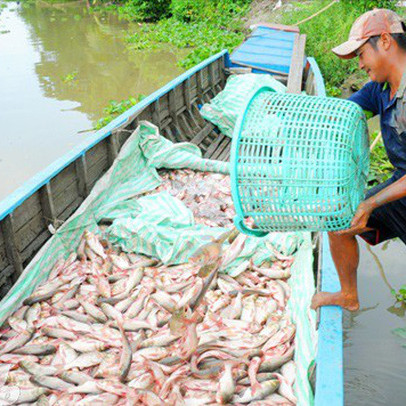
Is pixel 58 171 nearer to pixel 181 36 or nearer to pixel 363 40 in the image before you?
pixel 363 40

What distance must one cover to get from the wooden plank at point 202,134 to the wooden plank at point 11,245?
3416mm

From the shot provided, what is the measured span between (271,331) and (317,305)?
550 millimetres

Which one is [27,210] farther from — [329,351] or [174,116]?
[174,116]

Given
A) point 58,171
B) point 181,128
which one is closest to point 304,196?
point 58,171

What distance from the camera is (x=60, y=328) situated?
346 cm

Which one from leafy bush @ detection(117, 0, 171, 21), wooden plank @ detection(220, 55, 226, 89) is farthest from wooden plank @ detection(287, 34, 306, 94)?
leafy bush @ detection(117, 0, 171, 21)

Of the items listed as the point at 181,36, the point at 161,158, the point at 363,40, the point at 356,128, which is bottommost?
the point at 181,36

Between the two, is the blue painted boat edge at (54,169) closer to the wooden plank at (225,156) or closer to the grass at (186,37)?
the wooden plank at (225,156)

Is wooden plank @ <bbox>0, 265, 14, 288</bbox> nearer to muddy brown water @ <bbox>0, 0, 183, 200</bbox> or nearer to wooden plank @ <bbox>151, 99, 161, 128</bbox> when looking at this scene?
wooden plank @ <bbox>151, 99, 161, 128</bbox>

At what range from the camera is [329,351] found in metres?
2.47

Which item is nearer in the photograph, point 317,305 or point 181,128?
point 317,305

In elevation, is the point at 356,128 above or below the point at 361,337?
above

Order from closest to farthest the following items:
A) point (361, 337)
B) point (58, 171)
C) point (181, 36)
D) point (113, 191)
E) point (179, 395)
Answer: point (179, 395) < point (58, 171) < point (361, 337) < point (113, 191) < point (181, 36)

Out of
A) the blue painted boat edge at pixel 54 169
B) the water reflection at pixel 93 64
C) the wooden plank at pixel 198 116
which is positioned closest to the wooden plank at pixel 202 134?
the wooden plank at pixel 198 116
